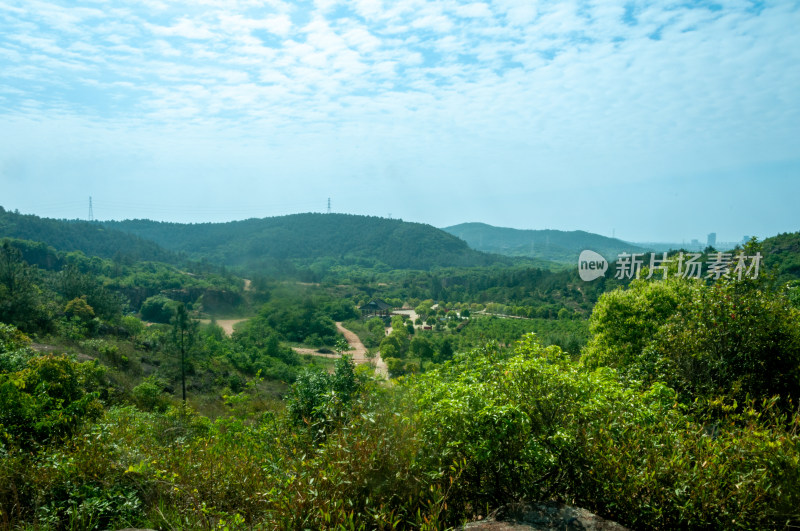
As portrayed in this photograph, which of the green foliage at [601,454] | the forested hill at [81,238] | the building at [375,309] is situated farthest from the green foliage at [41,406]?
the forested hill at [81,238]

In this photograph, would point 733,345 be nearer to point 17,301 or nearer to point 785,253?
point 17,301

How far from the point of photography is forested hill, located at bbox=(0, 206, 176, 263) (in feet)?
240

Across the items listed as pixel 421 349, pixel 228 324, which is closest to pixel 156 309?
pixel 228 324

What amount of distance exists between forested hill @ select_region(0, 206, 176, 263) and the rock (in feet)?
282

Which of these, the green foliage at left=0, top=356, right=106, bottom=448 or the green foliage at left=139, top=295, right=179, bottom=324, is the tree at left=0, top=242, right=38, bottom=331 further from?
the green foliage at left=139, top=295, right=179, bottom=324

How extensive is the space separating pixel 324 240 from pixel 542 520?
12355cm

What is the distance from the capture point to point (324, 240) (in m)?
125

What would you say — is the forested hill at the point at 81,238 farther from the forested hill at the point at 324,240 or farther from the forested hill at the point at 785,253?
the forested hill at the point at 785,253

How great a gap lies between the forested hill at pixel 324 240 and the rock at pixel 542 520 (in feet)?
241

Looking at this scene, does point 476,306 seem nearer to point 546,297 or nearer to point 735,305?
point 546,297

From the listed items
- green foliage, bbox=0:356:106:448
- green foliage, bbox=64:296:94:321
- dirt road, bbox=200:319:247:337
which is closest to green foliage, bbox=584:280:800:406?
green foliage, bbox=0:356:106:448

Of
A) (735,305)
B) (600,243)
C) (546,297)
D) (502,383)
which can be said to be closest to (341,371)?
(502,383)

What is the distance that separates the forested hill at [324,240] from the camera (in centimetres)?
9394

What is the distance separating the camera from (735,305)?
23.4 feet
